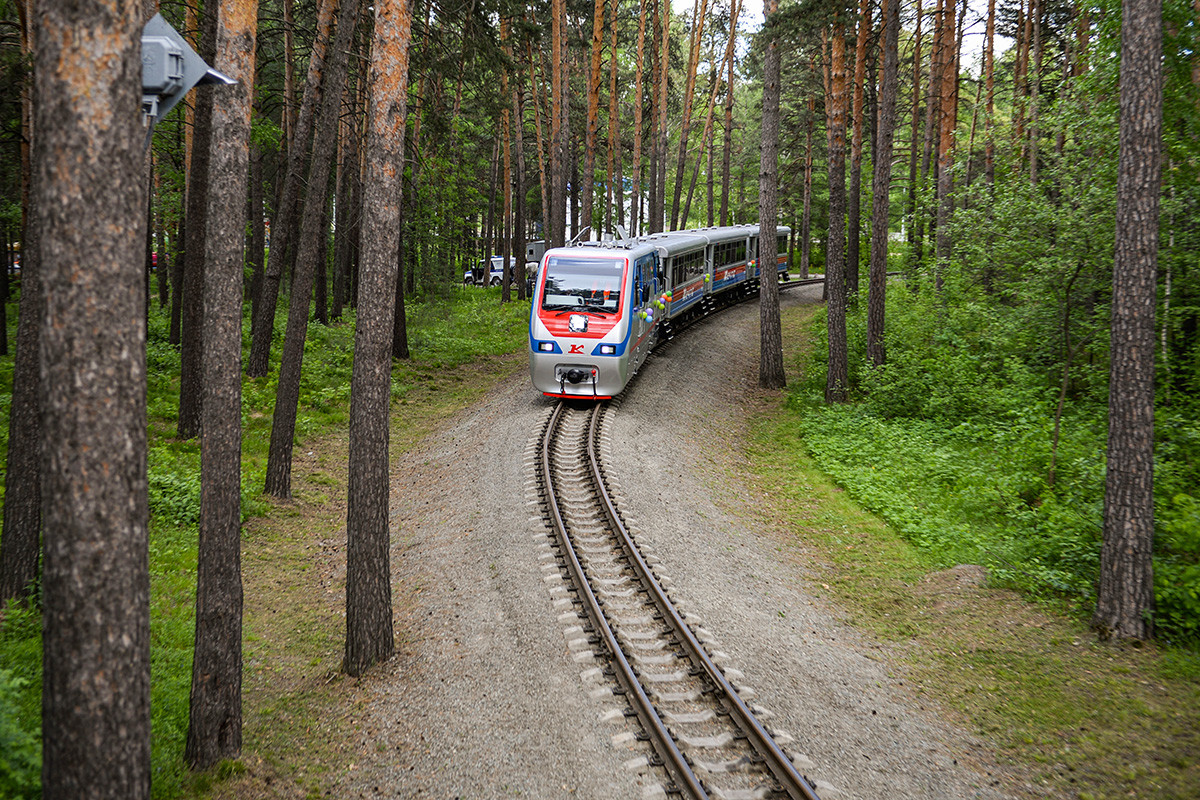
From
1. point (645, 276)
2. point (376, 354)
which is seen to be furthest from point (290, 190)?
point (645, 276)

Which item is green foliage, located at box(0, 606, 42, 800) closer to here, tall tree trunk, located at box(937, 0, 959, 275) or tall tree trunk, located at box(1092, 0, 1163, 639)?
tall tree trunk, located at box(1092, 0, 1163, 639)

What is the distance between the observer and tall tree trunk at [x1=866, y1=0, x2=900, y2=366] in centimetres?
1479

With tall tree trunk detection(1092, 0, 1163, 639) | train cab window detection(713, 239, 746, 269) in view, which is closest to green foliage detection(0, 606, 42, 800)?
tall tree trunk detection(1092, 0, 1163, 639)

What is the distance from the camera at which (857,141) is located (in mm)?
23734

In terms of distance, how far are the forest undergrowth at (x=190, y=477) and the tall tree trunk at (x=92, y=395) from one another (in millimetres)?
1280

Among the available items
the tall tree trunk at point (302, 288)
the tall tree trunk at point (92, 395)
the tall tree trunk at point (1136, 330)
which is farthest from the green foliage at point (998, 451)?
the tall tree trunk at point (302, 288)

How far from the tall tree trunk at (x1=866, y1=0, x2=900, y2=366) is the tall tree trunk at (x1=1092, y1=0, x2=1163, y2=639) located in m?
7.94

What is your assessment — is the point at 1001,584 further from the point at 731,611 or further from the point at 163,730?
the point at 163,730

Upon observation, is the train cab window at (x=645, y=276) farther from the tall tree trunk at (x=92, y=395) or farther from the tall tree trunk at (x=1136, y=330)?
the tall tree trunk at (x=92, y=395)

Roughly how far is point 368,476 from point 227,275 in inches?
82.9

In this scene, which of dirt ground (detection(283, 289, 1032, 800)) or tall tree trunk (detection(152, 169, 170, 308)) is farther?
tall tree trunk (detection(152, 169, 170, 308))

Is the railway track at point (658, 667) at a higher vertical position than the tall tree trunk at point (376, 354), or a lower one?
lower

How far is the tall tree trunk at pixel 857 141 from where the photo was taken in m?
19.4

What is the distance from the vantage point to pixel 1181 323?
1038cm
